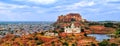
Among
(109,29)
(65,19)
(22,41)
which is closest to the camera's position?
(22,41)

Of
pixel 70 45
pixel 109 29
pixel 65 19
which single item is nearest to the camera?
pixel 70 45

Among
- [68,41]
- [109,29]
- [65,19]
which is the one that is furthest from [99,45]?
[65,19]

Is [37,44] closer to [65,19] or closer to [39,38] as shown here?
[39,38]

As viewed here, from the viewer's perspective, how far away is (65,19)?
119562mm

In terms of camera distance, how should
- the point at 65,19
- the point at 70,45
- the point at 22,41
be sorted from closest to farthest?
the point at 70,45, the point at 22,41, the point at 65,19

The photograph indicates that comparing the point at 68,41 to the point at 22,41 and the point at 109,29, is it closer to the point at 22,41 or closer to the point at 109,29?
the point at 22,41

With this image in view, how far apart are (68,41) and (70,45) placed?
2.96 metres

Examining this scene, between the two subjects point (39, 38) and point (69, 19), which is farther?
point (69, 19)

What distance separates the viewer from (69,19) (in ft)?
393

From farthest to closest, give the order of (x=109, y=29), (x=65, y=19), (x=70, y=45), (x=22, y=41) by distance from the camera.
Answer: (x=65, y=19), (x=109, y=29), (x=22, y=41), (x=70, y=45)

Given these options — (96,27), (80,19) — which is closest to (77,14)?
(80,19)

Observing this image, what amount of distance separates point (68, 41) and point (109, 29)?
50406 millimetres

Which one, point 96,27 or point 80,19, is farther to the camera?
point 80,19

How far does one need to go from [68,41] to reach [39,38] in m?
6.32
